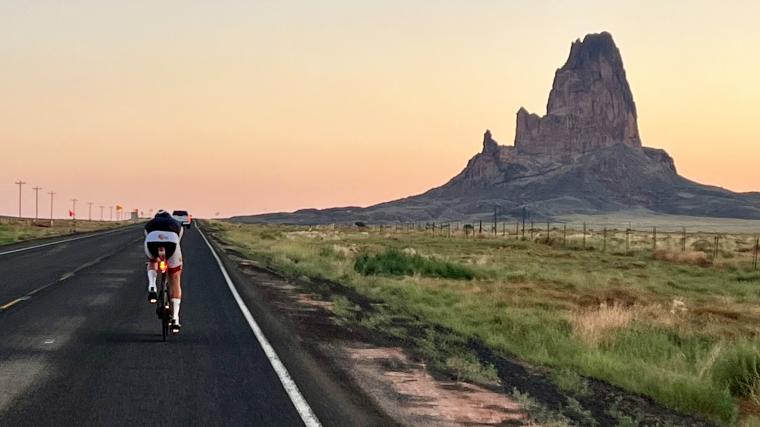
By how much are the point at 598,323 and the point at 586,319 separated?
59 centimetres

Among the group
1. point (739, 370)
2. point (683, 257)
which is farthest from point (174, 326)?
point (683, 257)

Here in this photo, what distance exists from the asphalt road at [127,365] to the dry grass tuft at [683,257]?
106 feet

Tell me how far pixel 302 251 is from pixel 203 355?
3472 centimetres

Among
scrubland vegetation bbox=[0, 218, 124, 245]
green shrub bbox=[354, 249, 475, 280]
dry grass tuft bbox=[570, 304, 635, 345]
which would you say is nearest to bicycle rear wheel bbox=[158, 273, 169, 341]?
dry grass tuft bbox=[570, 304, 635, 345]

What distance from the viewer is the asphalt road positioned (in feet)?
25.4

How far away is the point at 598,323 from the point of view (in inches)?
659

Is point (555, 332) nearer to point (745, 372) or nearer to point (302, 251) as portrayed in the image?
point (745, 372)

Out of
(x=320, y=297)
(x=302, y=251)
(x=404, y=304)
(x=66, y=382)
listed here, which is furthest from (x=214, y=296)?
(x=302, y=251)

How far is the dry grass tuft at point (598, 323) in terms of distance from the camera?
15539 mm

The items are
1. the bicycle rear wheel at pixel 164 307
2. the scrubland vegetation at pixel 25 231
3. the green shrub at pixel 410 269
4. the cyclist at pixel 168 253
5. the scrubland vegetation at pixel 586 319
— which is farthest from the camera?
the scrubland vegetation at pixel 25 231

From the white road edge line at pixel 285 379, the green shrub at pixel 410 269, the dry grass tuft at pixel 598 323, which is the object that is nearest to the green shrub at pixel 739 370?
the dry grass tuft at pixel 598 323

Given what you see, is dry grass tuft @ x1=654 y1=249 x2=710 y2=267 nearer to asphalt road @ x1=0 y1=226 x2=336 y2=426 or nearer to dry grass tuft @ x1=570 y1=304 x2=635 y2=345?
dry grass tuft @ x1=570 y1=304 x2=635 y2=345

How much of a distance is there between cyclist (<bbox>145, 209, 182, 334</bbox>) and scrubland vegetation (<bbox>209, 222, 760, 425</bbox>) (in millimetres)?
3946

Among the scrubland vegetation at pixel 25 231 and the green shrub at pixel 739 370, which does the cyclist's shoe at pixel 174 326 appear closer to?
the green shrub at pixel 739 370
